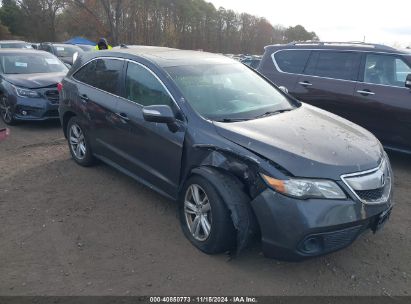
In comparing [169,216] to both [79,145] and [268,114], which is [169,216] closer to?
[268,114]

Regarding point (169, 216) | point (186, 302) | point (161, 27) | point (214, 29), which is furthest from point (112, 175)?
point (214, 29)

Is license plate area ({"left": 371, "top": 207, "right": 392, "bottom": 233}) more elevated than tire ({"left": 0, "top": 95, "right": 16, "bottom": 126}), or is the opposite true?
license plate area ({"left": 371, "top": 207, "right": 392, "bottom": 233})

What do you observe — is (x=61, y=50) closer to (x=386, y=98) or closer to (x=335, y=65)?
(x=335, y=65)

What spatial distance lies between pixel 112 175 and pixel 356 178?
10.8 feet

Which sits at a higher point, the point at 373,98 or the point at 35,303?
the point at 373,98

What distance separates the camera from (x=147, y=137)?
155 inches

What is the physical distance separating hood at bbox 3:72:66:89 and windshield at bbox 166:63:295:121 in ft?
15.3

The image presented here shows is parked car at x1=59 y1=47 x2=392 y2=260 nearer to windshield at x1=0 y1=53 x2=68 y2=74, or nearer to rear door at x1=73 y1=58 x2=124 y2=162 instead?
rear door at x1=73 y1=58 x2=124 y2=162

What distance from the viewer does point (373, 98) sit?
228 inches

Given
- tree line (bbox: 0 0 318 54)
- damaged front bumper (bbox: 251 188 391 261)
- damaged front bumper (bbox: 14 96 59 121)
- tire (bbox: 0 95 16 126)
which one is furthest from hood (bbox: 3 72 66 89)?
tree line (bbox: 0 0 318 54)

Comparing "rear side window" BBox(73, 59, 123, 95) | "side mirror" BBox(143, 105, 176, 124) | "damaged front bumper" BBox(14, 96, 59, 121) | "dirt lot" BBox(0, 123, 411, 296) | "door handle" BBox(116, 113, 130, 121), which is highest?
"rear side window" BBox(73, 59, 123, 95)

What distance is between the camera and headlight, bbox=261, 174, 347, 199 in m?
2.82

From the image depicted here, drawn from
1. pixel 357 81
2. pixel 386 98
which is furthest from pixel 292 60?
pixel 386 98

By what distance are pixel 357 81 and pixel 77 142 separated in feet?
14.3
